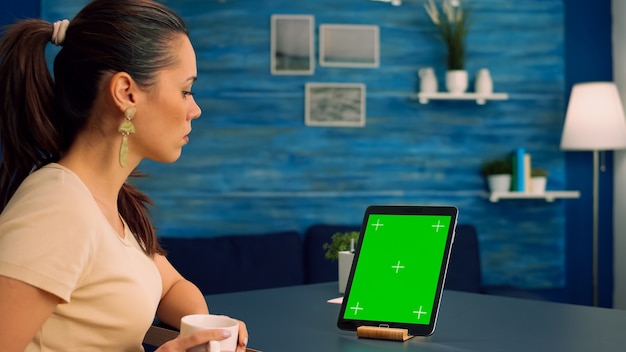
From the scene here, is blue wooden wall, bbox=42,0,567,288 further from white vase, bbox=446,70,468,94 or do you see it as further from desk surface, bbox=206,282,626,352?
desk surface, bbox=206,282,626,352

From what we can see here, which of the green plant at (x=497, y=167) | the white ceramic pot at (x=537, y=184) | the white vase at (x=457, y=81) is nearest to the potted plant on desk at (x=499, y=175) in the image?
the green plant at (x=497, y=167)

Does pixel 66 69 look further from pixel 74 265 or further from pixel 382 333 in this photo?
pixel 382 333

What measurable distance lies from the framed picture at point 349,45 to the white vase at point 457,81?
0.40 metres

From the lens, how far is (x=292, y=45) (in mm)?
4277

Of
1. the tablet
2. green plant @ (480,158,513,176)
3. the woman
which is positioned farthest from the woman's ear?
green plant @ (480,158,513,176)

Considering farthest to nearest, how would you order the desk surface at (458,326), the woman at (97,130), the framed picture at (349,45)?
the framed picture at (349,45) → the desk surface at (458,326) → the woman at (97,130)

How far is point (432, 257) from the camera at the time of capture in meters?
1.87

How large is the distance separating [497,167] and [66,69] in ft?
10.5

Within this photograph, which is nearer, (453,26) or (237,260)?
(237,260)

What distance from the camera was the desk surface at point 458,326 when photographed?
175 centimetres

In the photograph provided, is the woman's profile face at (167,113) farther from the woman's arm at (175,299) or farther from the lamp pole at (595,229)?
the lamp pole at (595,229)

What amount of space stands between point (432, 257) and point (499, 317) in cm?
33

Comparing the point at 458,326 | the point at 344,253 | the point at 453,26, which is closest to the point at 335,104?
the point at 453,26

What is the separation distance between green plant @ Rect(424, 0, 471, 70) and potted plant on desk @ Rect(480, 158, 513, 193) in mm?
551
